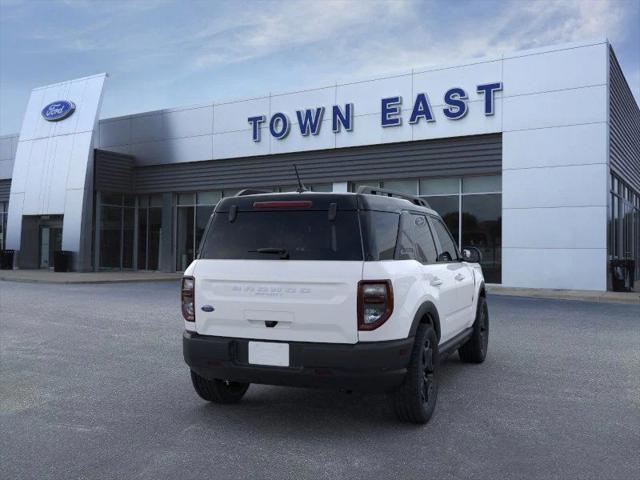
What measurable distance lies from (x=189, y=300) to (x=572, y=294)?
13334mm

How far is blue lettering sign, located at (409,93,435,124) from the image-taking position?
1978cm

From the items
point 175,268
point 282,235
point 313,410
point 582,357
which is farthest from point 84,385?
point 175,268

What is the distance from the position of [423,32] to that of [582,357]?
408 inches

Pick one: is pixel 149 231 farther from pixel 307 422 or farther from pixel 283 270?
pixel 283 270

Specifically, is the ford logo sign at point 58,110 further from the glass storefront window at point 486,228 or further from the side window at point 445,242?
the side window at point 445,242

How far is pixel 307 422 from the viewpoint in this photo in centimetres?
488

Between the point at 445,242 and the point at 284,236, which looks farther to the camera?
the point at 445,242

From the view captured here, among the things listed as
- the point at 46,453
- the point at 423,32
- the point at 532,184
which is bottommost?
the point at 46,453

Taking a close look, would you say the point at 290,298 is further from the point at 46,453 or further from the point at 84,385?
the point at 84,385

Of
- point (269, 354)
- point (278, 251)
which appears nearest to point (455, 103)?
point (278, 251)

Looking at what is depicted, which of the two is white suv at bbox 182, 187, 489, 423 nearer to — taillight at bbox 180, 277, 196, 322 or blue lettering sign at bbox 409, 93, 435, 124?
taillight at bbox 180, 277, 196, 322

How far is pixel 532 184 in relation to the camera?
18.1 m

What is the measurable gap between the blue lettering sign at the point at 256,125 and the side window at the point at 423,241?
18302 mm

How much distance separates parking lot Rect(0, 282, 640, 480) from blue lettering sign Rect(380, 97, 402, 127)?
13021 millimetres
